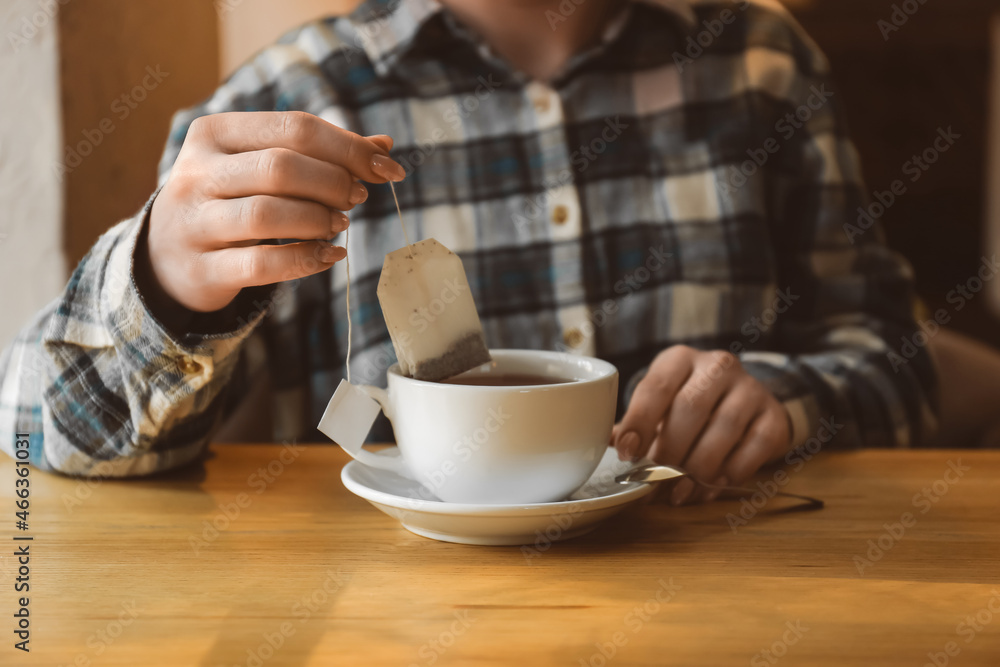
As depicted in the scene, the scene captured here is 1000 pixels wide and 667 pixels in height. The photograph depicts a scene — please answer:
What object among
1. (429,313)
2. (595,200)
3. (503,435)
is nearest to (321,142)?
(429,313)

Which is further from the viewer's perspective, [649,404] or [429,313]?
[649,404]

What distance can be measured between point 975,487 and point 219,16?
1672 mm

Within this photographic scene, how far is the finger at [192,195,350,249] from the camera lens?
0.61 metres

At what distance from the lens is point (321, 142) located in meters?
0.61

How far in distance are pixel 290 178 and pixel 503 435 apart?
0.81 feet

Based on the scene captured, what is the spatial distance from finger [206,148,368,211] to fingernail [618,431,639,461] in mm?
320

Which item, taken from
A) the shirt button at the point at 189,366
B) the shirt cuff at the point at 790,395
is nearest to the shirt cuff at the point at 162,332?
the shirt button at the point at 189,366

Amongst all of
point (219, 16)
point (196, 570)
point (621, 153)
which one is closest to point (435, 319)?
point (196, 570)

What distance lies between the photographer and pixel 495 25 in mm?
1214

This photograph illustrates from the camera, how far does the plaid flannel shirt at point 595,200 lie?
45.3 inches

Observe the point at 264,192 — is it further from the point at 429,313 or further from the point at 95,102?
the point at 95,102

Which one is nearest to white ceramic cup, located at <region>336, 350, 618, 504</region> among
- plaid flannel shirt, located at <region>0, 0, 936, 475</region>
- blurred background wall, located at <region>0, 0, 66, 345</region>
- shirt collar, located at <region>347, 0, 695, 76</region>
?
plaid flannel shirt, located at <region>0, 0, 936, 475</region>

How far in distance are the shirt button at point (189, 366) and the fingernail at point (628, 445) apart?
0.39m

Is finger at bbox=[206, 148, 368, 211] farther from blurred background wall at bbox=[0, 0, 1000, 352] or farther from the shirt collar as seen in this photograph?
blurred background wall at bbox=[0, 0, 1000, 352]
